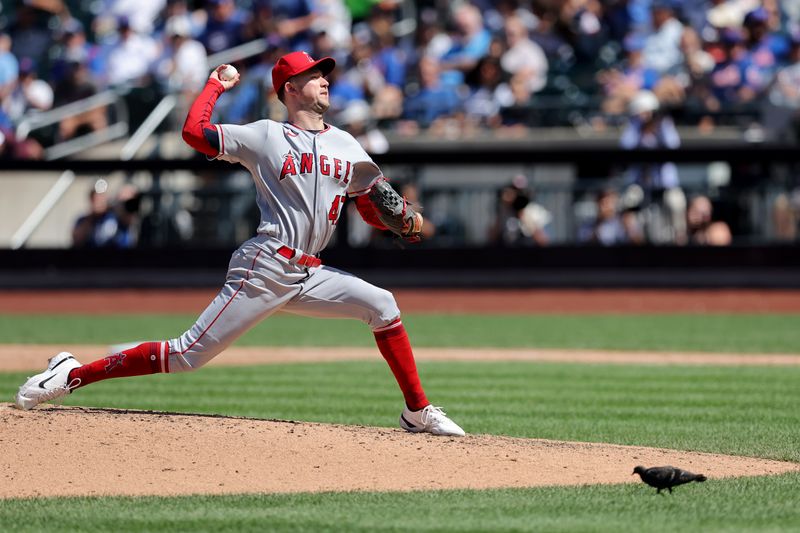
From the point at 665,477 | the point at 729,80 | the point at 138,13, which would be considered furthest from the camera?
the point at 138,13

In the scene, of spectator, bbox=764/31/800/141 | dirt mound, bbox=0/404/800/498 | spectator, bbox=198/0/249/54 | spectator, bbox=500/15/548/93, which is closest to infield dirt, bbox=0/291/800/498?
dirt mound, bbox=0/404/800/498

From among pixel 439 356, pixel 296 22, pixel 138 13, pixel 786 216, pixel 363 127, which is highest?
pixel 138 13

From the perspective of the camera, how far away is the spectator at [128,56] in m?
18.1

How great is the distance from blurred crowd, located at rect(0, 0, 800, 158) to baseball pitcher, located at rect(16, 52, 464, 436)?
32.2 feet

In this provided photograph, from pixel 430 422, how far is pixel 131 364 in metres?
1.45

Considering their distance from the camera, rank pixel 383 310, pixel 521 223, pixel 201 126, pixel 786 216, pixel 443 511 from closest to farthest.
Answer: pixel 443 511, pixel 201 126, pixel 383 310, pixel 786 216, pixel 521 223

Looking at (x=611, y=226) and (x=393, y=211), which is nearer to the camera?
(x=393, y=211)

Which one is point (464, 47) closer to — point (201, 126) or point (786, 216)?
point (786, 216)

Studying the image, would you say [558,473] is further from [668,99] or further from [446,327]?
[668,99]

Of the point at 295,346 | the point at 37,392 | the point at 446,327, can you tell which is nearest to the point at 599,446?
the point at 37,392

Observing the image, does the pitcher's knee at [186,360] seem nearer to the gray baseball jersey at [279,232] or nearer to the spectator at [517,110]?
the gray baseball jersey at [279,232]

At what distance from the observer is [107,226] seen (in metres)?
16.1

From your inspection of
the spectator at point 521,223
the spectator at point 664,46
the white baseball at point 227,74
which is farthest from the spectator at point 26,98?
the white baseball at point 227,74

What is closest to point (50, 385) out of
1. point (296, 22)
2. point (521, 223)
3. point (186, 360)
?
point (186, 360)
